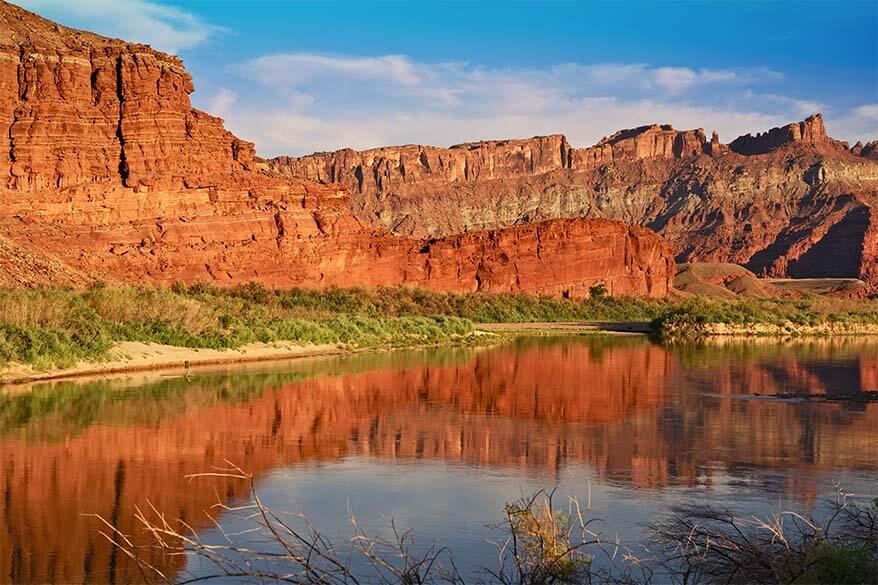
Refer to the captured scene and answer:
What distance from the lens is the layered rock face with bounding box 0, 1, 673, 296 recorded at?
212 ft

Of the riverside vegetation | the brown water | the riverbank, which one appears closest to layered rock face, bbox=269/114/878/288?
the riverbank

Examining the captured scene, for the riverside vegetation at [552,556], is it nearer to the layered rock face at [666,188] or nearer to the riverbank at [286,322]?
the riverbank at [286,322]

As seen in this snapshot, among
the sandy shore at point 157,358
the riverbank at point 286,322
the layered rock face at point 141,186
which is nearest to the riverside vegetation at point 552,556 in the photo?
the sandy shore at point 157,358

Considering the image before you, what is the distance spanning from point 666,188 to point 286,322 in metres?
138

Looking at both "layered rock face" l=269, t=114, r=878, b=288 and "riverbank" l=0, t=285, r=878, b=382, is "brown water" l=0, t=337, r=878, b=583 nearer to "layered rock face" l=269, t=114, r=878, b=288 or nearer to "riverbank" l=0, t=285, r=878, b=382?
"riverbank" l=0, t=285, r=878, b=382

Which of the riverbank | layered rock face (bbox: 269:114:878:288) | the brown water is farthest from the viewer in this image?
layered rock face (bbox: 269:114:878:288)

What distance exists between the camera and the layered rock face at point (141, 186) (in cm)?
6456

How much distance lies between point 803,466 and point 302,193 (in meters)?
63.4

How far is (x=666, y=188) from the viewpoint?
6713 inches

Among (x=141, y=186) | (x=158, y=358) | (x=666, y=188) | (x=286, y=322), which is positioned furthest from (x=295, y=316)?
(x=666, y=188)

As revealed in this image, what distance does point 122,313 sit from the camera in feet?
108

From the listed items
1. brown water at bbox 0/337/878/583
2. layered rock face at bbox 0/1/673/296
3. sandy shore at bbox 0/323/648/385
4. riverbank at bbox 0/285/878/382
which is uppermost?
Result: layered rock face at bbox 0/1/673/296

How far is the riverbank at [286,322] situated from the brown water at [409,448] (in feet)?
7.70

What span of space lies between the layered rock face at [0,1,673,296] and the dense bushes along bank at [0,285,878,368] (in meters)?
4.53
